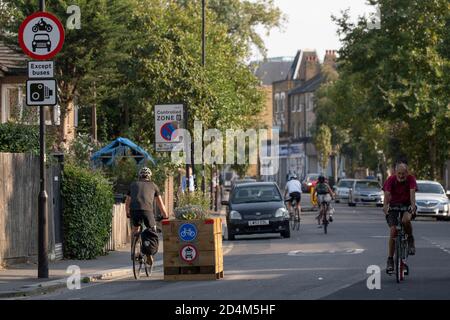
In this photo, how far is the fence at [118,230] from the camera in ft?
97.6

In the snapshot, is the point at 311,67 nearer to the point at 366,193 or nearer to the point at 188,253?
the point at 366,193

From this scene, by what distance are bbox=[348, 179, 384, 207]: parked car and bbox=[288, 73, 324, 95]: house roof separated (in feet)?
221

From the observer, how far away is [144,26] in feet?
170

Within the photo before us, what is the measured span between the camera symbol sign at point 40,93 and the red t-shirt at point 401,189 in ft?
18.9

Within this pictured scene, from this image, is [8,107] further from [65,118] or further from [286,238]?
[286,238]

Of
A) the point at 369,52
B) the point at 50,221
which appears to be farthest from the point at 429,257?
the point at 369,52

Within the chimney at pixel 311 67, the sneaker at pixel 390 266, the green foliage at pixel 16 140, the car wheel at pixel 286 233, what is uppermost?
the chimney at pixel 311 67

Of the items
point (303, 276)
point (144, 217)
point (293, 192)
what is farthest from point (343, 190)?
point (303, 276)

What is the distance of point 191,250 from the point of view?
20.7 meters

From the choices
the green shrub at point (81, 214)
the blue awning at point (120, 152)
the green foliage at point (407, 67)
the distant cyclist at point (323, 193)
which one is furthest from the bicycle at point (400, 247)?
the green foliage at point (407, 67)

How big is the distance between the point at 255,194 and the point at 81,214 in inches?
419

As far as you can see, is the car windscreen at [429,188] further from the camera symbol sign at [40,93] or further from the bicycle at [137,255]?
the camera symbol sign at [40,93]

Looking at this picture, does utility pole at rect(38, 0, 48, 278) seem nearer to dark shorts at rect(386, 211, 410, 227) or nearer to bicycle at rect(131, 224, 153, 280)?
bicycle at rect(131, 224, 153, 280)

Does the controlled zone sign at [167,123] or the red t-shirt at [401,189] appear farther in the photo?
the controlled zone sign at [167,123]
